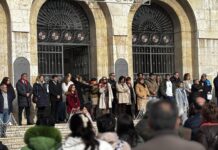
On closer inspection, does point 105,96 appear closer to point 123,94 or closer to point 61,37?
point 123,94

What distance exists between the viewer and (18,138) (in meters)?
16.2

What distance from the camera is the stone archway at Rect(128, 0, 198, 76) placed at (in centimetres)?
2358

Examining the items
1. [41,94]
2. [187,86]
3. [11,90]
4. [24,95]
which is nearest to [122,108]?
[187,86]

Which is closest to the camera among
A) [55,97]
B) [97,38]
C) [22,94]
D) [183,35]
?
[22,94]

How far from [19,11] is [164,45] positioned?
650cm

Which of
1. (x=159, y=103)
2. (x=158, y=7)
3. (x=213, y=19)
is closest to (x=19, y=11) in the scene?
(x=158, y=7)

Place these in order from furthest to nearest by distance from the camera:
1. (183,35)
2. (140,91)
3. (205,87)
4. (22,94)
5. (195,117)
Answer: (183,35) < (205,87) < (140,91) < (22,94) < (195,117)

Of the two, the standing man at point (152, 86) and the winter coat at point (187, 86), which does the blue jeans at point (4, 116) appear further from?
the winter coat at point (187, 86)

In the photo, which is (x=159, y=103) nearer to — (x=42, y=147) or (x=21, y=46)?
(x=42, y=147)

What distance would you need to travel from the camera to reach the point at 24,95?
17.9 metres

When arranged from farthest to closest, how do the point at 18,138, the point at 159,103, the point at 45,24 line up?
the point at 45,24 → the point at 18,138 → the point at 159,103

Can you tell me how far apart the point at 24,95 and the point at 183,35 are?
8.23 meters

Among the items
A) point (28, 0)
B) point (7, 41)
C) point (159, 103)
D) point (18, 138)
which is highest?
point (28, 0)

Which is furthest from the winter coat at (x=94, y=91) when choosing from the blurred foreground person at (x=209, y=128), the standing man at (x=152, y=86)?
the blurred foreground person at (x=209, y=128)
